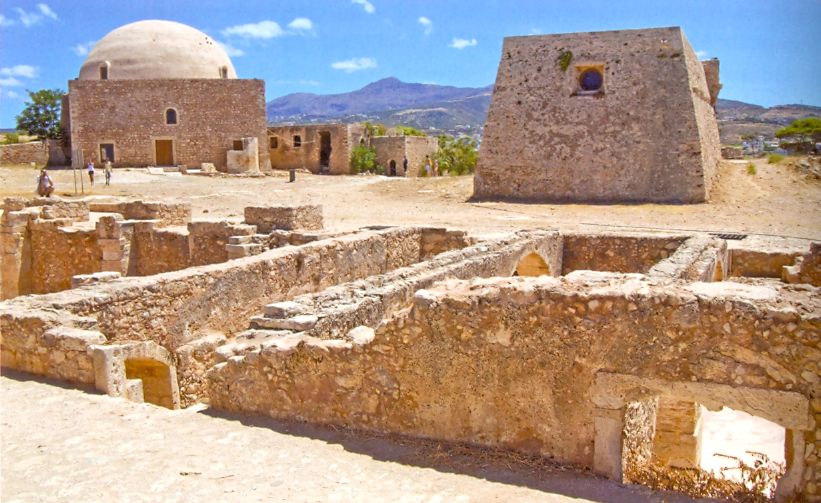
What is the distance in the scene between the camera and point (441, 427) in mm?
5098

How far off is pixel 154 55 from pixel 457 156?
17.6m

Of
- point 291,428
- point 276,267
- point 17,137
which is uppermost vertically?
point 17,137

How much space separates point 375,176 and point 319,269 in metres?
25.4

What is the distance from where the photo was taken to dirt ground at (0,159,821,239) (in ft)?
56.7

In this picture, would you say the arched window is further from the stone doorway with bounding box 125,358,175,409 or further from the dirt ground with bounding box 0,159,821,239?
the stone doorway with bounding box 125,358,175,409

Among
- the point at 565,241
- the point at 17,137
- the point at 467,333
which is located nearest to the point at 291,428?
the point at 467,333

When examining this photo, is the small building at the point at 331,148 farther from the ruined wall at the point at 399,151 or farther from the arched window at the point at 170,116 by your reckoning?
the arched window at the point at 170,116

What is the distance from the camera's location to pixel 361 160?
121 ft

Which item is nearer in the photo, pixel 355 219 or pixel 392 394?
pixel 392 394

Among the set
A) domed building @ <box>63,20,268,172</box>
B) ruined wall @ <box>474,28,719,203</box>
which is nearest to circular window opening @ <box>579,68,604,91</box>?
ruined wall @ <box>474,28,719,203</box>

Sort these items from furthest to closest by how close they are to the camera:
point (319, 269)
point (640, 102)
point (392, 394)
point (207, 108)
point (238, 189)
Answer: point (207, 108), point (238, 189), point (640, 102), point (319, 269), point (392, 394)

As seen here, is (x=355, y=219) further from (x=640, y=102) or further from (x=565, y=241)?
(x=640, y=102)

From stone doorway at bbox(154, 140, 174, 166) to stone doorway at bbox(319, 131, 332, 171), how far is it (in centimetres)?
750

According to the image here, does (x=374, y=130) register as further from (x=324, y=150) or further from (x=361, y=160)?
(x=361, y=160)
